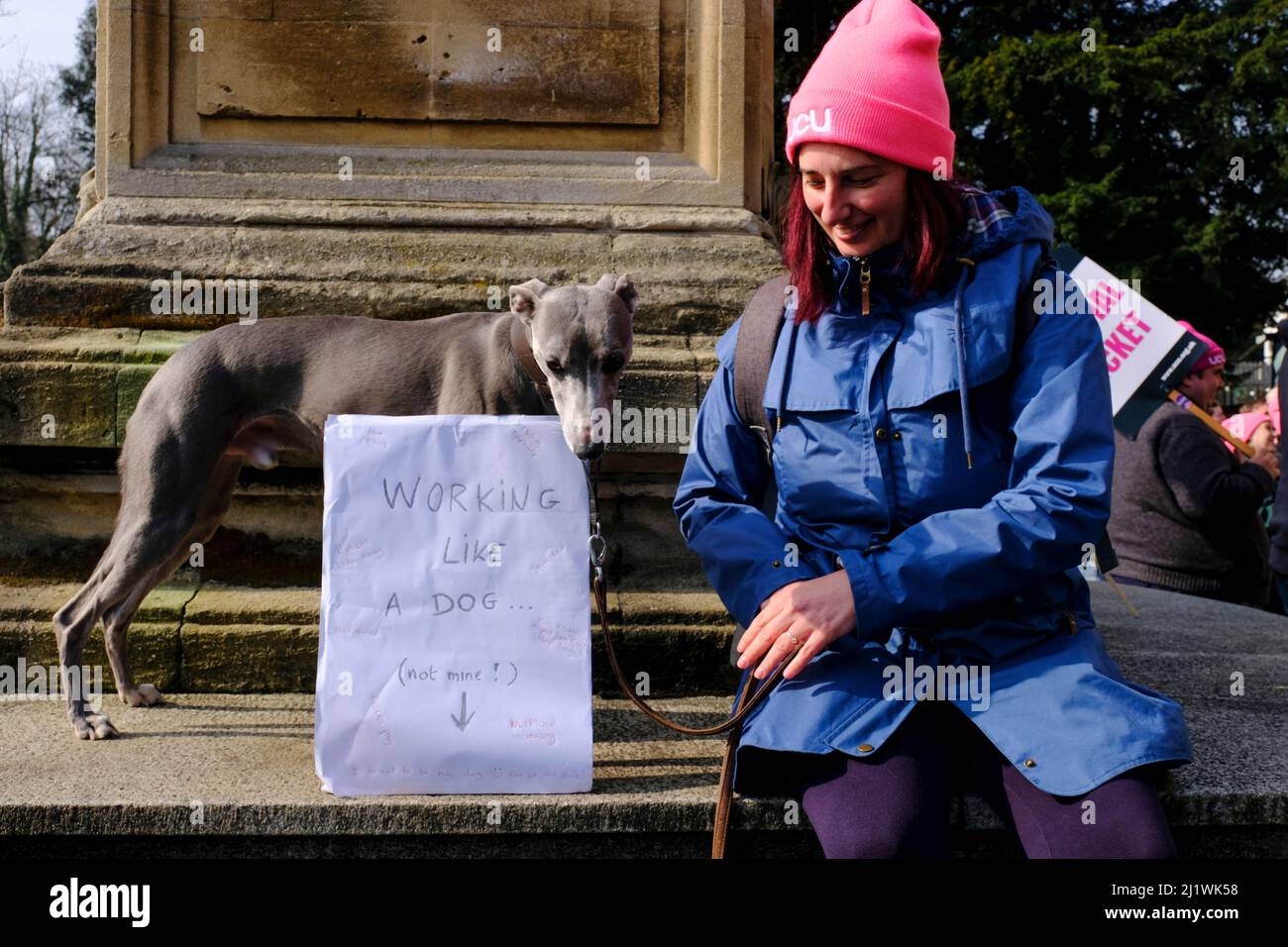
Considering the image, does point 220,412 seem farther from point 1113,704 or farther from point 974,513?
point 1113,704

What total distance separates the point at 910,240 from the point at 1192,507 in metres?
4.84

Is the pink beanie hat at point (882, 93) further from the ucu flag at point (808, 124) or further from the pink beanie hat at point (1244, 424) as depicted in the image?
the pink beanie hat at point (1244, 424)

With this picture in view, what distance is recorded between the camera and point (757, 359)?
330 cm

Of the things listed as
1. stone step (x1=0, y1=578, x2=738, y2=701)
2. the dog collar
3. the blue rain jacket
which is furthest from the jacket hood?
stone step (x1=0, y1=578, x2=738, y2=701)

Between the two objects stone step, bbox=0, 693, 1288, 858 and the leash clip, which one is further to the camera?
the leash clip

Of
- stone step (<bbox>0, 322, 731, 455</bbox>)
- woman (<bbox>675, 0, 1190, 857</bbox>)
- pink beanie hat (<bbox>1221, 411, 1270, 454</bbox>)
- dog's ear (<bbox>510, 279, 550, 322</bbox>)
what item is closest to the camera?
woman (<bbox>675, 0, 1190, 857</bbox>)

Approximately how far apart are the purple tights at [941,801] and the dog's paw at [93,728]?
2.03m

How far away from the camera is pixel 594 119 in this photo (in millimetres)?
5309

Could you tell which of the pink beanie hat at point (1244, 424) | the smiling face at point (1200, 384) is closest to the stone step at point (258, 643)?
the smiling face at point (1200, 384)

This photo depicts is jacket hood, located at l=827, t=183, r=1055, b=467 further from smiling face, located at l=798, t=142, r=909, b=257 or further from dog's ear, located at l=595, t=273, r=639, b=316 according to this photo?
dog's ear, located at l=595, t=273, r=639, b=316

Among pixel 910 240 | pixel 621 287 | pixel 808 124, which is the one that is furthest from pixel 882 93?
pixel 621 287

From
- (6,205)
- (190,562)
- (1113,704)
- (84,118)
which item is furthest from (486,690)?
(84,118)

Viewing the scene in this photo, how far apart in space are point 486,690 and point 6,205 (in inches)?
1238

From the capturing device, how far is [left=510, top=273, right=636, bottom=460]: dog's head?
3518mm
